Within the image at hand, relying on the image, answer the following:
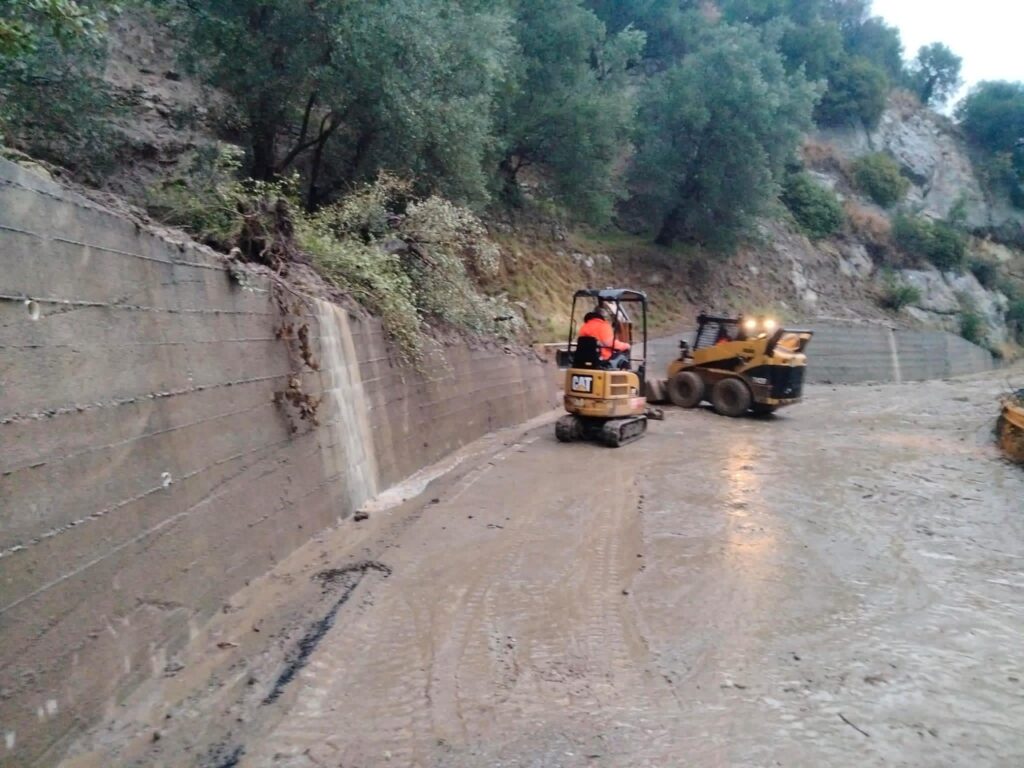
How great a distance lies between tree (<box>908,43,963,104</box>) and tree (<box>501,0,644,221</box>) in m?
45.2

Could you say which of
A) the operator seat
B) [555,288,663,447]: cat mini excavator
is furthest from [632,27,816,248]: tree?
the operator seat

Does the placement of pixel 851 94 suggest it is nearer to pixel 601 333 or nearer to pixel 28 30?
pixel 601 333

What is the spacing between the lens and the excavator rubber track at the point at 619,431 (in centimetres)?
1260

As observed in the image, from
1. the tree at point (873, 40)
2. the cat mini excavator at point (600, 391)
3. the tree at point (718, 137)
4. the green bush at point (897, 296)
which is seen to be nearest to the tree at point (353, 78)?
the cat mini excavator at point (600, 391)

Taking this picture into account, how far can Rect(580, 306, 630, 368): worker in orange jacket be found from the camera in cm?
1270

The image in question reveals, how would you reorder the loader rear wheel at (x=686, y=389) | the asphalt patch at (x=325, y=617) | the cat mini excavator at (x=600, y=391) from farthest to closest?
the loader rear wheel at (x=686, y=389)
the cat mini excavator at (x=600, y=391)
the asphalt patch at (x=325, y=617)

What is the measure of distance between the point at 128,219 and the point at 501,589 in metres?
3.80

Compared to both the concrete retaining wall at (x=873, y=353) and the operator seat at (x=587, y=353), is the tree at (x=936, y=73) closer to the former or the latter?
the concrete retaining wall at (x=873, y=353)

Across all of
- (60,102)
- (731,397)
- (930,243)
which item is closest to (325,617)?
(60,102)

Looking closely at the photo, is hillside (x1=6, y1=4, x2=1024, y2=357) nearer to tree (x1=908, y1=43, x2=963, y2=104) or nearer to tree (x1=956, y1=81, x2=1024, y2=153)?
Answer: tree (x1=956, y1=81, x2=1024, y2=153)

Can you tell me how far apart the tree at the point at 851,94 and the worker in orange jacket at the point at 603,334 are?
41.3 metres

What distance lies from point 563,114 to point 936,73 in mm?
49777

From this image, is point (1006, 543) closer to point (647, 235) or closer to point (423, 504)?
point (423, 504)

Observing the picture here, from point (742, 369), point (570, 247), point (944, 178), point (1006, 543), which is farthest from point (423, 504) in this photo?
point (944, 178)
